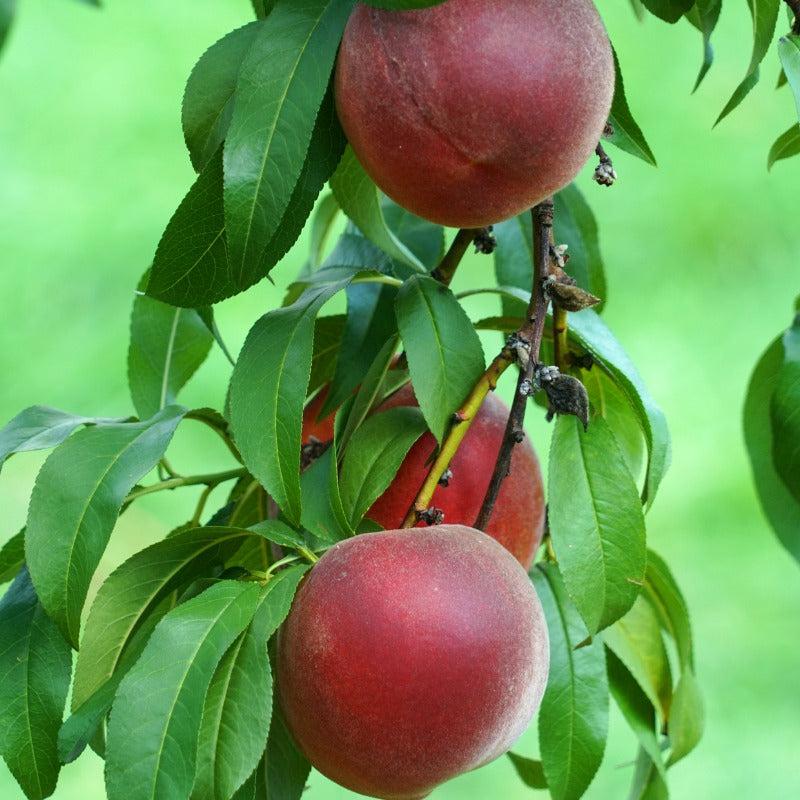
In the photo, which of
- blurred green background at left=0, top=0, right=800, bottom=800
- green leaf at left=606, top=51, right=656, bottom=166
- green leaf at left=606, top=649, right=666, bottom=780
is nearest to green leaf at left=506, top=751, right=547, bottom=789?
green leaf at left=606, top=649, right=666, bottom=780

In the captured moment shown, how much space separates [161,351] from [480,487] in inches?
11.1

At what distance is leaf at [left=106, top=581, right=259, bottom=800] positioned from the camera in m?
0.49

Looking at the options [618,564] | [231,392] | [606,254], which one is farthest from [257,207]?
[606,254]

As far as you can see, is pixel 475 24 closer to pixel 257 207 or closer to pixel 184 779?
pixel 257 207

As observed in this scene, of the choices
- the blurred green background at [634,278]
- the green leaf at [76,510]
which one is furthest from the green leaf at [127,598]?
the blurred green background at [634,278]

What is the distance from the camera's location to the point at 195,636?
53 cm

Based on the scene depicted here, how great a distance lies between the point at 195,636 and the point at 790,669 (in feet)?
4.93

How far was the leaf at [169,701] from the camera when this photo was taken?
19.3 inches

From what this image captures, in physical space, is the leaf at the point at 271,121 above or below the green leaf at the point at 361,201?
above

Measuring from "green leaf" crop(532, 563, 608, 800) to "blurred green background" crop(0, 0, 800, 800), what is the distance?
3.26 ft

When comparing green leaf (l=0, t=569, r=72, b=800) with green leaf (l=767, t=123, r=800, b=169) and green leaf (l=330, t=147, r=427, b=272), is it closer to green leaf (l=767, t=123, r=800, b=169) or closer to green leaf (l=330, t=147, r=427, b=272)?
green leaf (l=330, t=147, r=427, b=272)

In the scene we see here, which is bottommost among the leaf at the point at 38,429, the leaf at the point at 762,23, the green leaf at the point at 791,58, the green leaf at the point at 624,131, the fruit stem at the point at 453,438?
the leaf at the point at 38,429

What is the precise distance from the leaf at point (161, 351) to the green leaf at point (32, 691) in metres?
0.21

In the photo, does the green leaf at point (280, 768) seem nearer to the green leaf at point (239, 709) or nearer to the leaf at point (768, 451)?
the green leaf at point (239, 709)
